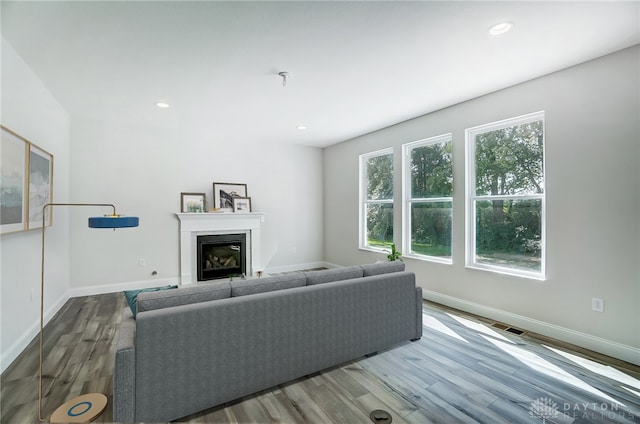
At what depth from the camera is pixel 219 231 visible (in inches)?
209

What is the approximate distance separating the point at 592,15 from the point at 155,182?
5.51 meters

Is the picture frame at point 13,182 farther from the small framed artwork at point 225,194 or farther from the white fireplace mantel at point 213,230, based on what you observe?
the small framed artwork at point 225,194

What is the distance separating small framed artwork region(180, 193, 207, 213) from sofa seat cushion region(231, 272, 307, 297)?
3.35 metres

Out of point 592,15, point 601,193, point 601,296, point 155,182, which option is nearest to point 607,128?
point 601,193

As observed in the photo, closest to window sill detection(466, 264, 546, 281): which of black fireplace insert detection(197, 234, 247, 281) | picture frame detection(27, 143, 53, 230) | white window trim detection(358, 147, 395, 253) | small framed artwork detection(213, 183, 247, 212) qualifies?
white window trim detection(358, 147, 395, 253)

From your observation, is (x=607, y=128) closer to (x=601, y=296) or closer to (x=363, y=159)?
(x=601, y=296)

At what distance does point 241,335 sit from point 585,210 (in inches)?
127

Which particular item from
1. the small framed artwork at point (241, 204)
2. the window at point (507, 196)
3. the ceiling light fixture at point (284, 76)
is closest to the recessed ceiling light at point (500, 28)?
the window at point (507, 196)

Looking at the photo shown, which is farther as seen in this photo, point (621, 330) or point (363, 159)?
point (363, 159)

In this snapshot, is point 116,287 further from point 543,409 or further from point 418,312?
point 543,409

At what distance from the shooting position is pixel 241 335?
6.52 ft

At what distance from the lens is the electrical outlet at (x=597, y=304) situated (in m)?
2.71

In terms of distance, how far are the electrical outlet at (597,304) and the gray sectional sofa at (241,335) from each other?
5.73 feet

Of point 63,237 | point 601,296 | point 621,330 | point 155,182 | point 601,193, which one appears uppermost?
point 155,182
